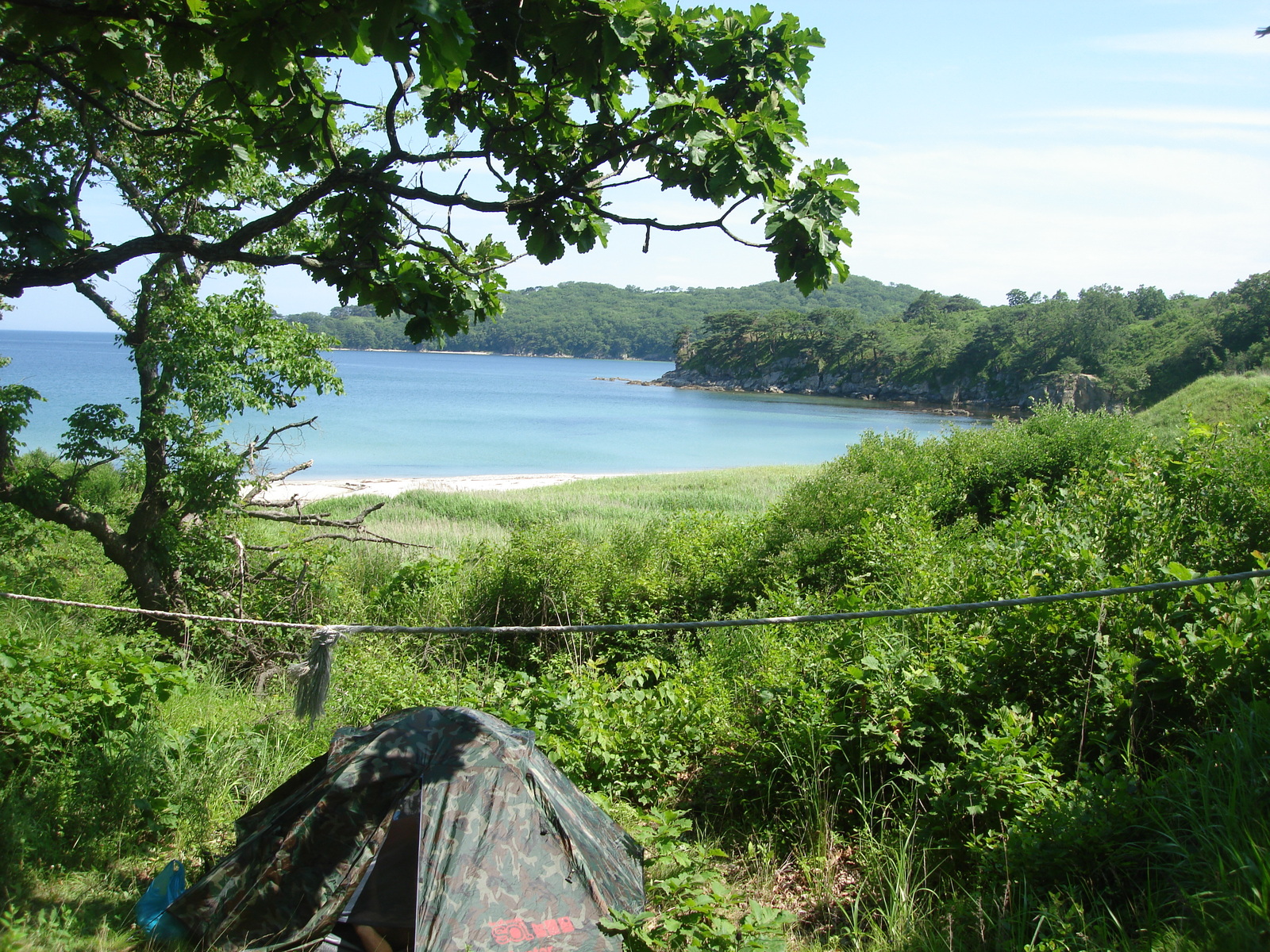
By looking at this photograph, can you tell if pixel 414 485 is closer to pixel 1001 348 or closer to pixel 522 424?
pixel 522 424

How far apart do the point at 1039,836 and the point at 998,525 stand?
3.66 m

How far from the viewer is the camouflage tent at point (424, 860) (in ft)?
13.0

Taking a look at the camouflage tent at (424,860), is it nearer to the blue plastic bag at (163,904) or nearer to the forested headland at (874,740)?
the blue plastic bag at (163,904)

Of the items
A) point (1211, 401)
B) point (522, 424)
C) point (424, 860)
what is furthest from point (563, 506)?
point (522, 424)

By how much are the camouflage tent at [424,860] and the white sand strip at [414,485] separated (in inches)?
701

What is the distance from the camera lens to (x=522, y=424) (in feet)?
193

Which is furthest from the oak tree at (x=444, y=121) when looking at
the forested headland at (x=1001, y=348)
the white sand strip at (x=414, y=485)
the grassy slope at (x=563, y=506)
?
the forested headland at (x=1001, y=348)

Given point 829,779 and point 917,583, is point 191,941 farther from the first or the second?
point 917,583

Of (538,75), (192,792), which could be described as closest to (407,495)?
(192,792)

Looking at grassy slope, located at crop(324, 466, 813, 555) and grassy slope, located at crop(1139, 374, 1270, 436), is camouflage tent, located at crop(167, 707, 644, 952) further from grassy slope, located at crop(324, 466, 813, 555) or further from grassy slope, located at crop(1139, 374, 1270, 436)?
grassy slope, located at crop(1139, 374, 1270, 436)

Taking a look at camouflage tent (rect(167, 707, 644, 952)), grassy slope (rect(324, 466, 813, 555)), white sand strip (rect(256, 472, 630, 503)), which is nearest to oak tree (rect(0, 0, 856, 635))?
camouflage tent (rect(167, 707, 644, 952))

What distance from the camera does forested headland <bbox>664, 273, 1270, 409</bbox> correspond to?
179ft

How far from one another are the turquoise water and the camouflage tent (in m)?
8.13

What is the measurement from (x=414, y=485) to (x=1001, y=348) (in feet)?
252
